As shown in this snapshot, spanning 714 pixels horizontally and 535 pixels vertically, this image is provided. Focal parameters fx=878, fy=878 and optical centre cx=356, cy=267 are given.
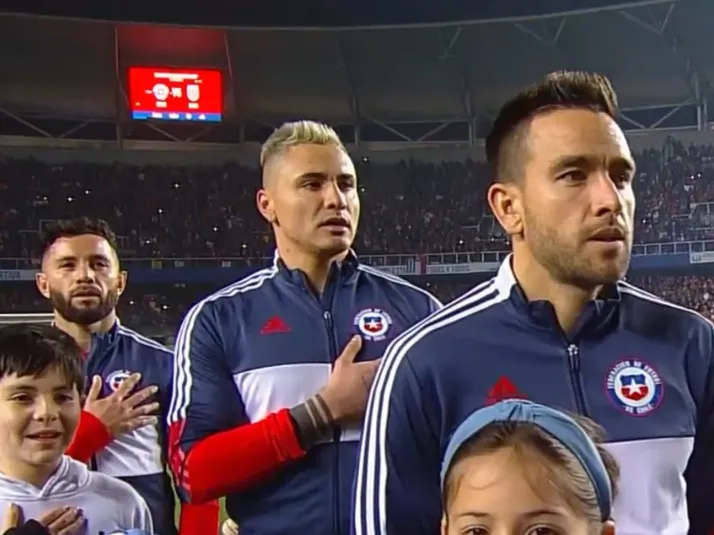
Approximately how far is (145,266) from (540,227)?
13.8m

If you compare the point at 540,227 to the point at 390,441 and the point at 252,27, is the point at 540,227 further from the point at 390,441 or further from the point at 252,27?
the point at 252,27

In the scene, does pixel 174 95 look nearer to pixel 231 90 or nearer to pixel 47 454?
pixel 231 90

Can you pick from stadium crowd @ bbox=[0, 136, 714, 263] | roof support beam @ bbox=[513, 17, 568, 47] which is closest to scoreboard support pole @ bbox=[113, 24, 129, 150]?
stadium crowd @ bbox=[0, 136, 714, 263]

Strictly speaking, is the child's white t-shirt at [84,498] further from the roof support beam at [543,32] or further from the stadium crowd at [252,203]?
the roof support beam at [543,32]

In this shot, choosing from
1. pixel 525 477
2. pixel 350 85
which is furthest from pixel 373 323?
pixel 350 85

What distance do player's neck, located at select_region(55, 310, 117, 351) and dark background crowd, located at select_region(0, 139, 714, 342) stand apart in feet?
41.1

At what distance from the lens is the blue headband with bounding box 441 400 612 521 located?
1.06 metres

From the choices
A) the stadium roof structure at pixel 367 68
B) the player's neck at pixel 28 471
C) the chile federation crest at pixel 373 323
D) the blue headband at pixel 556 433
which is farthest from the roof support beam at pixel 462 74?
the blue headband at pixel 556 433

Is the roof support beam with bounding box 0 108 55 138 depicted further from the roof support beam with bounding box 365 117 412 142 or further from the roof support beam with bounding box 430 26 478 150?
the roof support beam with bounding box 430 26 478 150

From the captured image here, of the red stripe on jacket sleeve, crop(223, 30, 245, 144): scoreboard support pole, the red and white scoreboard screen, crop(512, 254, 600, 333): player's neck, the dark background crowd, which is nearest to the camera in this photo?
crop(512, 254, 600, 333): player's neck

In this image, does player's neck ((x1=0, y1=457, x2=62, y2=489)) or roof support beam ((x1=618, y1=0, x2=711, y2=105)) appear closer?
player's neck ((x1=0, y1=457, x2=62, y2=489))

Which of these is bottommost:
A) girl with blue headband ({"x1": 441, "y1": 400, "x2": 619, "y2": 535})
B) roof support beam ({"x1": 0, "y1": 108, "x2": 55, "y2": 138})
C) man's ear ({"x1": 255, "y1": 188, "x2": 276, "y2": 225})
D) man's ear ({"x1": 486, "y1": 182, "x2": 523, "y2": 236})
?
girl with blue headband ({"x1": 441, "y1": 400, "x2": 619, "y2": 535})

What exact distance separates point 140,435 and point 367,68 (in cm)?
1423

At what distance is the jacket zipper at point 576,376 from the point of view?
1.39 m
